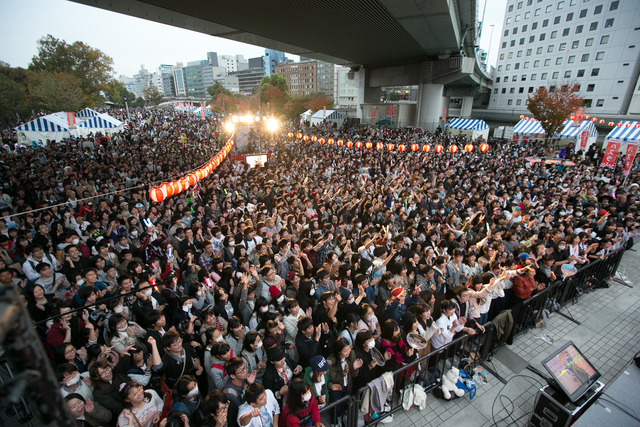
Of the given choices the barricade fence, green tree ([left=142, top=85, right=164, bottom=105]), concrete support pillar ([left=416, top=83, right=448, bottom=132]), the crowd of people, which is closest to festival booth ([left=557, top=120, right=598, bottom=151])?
the crowd of people

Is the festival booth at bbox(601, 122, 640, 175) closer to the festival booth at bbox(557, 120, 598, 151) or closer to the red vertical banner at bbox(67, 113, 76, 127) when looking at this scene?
the festival booth at bbox(557, 120, 598, 151)

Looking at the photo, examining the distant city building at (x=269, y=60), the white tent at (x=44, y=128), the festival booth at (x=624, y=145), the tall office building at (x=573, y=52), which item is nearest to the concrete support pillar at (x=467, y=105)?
the tall office building at (x=573, y=52)

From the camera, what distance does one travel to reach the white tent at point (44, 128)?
18.3 meters

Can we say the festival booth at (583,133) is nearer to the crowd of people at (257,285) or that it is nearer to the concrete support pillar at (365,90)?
the crowd of people at (257,285)

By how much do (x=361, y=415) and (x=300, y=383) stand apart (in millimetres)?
1651

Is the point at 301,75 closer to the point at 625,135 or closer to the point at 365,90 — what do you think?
the point at 365,90

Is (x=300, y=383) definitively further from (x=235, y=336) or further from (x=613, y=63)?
(x=613, y=63)

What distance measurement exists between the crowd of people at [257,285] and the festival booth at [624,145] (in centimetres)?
520

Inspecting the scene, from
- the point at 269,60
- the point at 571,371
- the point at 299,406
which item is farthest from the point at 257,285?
the point at 269,60

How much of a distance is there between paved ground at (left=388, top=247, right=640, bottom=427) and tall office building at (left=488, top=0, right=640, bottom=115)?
145 ft

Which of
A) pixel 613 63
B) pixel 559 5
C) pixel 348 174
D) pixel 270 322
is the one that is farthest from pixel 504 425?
pixel 559 5

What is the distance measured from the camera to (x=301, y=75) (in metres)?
94.1

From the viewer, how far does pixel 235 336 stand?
13.2 feet

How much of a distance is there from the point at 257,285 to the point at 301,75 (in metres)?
100
